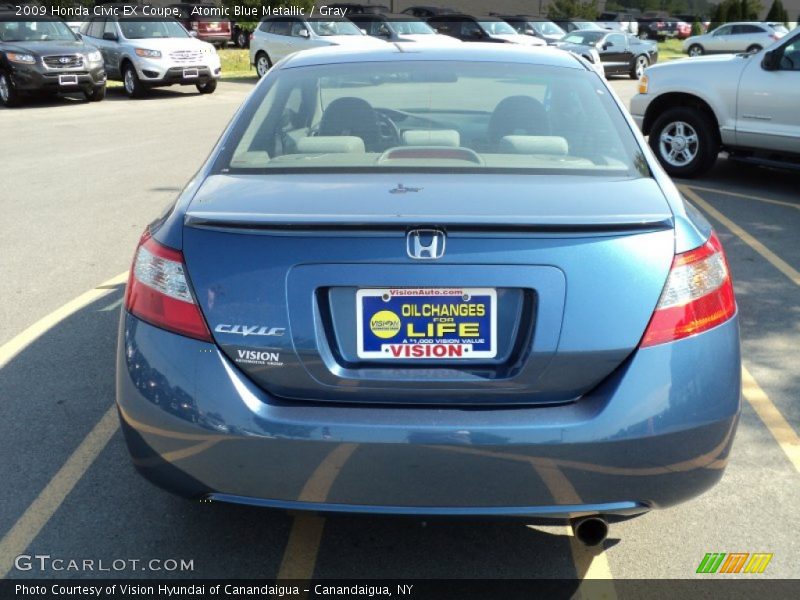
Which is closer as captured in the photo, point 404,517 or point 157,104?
point 404,517

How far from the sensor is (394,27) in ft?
90.6

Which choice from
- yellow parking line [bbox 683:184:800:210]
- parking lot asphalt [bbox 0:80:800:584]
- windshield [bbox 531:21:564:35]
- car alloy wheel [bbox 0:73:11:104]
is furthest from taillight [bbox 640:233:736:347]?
windshield [bbox 531:21:564:35]

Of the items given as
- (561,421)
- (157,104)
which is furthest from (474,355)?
(157,104)

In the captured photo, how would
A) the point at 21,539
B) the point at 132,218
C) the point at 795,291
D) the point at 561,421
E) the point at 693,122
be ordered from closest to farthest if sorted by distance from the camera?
the point at 561,421
the point at 21,539
the point at 795,291
the point at 132,218
the point at 693,122

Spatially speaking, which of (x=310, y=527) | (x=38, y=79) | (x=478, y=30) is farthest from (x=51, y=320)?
(x=478, y=30)

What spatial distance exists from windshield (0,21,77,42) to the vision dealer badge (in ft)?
63.0

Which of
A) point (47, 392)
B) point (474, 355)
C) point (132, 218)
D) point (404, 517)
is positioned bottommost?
point (132, 218)

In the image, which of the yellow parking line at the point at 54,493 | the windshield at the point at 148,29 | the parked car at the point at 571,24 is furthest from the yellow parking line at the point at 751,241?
the parked car at the point at 571,24

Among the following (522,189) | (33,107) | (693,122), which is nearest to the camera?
(522,189)

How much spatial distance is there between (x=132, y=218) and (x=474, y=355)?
6381 mm

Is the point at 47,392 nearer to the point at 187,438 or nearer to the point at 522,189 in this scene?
the point at 187,438

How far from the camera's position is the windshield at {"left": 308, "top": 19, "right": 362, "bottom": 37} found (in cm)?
2503

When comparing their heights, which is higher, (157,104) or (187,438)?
(187,438)

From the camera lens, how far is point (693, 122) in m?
10.2
